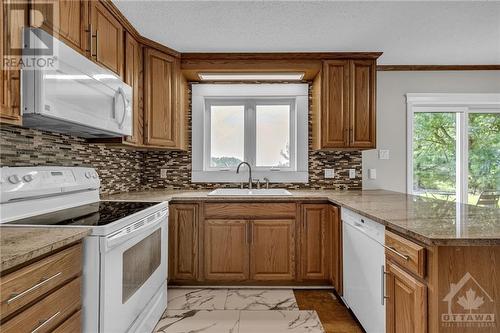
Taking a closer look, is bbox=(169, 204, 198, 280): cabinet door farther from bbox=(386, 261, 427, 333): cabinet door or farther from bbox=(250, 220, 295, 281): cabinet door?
bbox=(386, 261, 427, 333): cabinet door

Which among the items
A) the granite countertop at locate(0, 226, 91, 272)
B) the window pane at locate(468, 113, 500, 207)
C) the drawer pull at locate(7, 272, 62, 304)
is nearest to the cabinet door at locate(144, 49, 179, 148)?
the granite countertop at locate(0, 226, 91, 272)

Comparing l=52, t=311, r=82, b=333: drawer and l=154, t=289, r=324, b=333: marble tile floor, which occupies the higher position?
l=52, t=311, r=82, b=333: drawer

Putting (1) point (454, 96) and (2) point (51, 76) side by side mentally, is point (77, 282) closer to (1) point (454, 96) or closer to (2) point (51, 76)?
(2) point (51, 76)

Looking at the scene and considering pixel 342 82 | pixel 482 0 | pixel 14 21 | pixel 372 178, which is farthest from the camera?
pixel 372 178

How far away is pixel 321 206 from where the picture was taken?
8.65 ft

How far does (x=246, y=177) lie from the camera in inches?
128

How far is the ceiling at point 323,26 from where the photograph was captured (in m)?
2.06

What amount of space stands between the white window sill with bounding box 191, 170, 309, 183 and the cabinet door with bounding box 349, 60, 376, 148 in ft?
2.09

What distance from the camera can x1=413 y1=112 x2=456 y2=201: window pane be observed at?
3.34 meters

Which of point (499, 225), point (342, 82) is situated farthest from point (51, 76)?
point (342, 82)

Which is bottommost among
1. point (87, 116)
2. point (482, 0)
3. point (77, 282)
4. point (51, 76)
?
point (77, 282)

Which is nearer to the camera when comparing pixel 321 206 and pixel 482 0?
pixel 482 0

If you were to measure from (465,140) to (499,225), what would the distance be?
2.46 meters

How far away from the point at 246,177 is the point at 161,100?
1.14 meters
